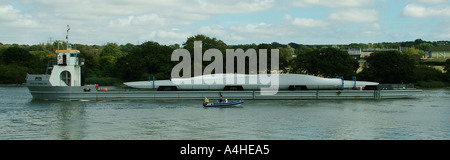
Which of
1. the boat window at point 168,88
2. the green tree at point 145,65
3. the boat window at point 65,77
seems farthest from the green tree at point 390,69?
the boat window at point 65,77

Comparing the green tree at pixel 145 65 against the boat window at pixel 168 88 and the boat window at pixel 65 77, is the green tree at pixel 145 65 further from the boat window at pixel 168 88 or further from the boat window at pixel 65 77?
the boat window at pixel 65 77

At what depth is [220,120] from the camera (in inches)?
1571

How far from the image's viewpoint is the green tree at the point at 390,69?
3676 inches

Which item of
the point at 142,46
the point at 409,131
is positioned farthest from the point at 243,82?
the point at 142,46

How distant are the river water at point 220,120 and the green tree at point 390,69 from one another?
3892cm

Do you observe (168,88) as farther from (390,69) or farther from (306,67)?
(390,69)

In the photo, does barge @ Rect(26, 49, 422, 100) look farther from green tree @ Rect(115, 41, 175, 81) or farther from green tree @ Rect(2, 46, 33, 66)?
green tree @ Rect(2, 46, 33, 66)

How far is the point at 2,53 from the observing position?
396 feet

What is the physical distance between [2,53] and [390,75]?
87193 millimetres

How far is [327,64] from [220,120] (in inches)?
2240

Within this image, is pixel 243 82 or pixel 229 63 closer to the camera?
pixel 243 82

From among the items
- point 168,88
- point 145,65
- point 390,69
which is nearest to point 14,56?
point 145,65

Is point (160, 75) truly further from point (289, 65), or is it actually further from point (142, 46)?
point (289, 65)
